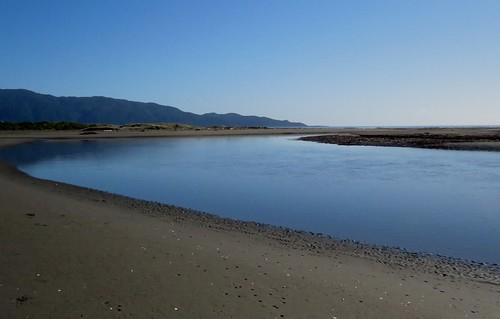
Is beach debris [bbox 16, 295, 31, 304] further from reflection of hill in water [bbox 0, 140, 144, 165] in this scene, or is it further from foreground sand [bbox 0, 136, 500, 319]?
reflection of hill in water [bbox 0, 140, 144, 165]

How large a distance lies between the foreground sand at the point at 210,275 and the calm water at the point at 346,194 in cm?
172

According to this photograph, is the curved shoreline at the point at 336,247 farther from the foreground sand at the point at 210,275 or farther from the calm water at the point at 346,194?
the calm water at the point at 346,194

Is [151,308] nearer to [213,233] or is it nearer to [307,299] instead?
[307,299]

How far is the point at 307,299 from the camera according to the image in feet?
19.1

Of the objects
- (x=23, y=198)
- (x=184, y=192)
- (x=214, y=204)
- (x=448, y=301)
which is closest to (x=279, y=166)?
(x=184, y=192)

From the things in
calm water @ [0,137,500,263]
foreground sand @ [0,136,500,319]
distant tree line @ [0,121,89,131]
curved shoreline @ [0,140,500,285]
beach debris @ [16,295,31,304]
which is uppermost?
distant tree line @ [0,121,89,131]

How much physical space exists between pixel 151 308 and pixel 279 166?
23045 millimetres

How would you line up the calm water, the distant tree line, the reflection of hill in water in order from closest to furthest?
the calm water
the reflection of hill in water
the distant tree line

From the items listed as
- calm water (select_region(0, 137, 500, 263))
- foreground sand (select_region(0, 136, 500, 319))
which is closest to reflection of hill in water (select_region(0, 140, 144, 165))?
calm water (select_region(0, 137, 500, 263))

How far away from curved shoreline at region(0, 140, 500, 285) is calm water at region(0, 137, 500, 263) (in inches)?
23.8

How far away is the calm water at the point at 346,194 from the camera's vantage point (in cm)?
1106

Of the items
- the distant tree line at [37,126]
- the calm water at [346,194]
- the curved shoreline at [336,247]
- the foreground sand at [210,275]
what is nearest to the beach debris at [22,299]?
the foreground sand at [210,275]

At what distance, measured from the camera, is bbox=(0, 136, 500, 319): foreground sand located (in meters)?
5.41

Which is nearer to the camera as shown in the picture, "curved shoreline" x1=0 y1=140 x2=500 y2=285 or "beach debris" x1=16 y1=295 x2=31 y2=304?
"beach debris" x1=16 y1=295 x2=31 y2=304
